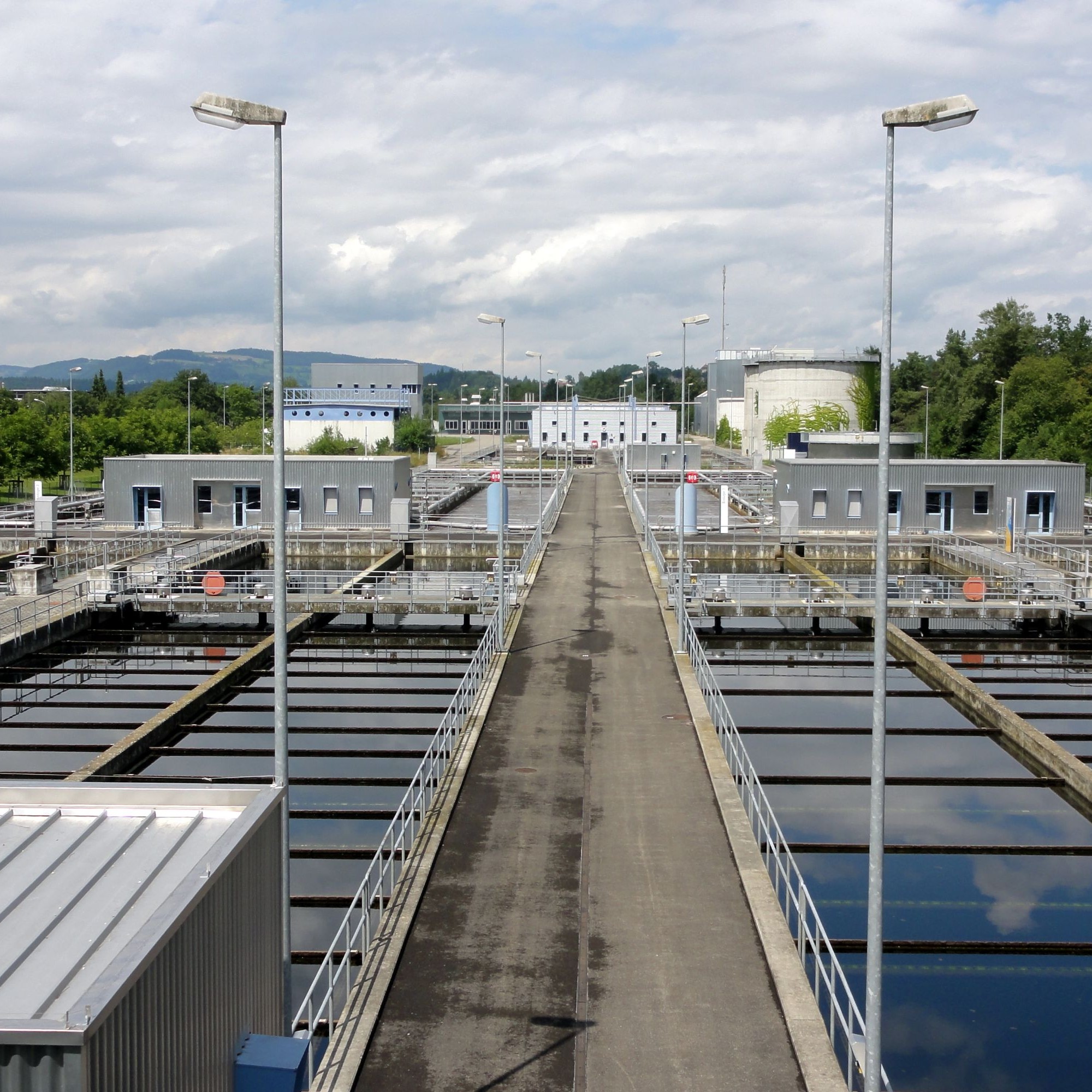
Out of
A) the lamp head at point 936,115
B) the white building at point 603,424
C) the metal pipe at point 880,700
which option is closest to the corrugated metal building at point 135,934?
the metal pipe at point 880,700

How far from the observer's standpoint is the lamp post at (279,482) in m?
10.7

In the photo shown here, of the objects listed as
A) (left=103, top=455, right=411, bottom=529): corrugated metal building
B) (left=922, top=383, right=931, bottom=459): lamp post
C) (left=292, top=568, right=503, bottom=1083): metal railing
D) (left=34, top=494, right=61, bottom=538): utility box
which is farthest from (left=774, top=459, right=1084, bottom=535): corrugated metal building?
(left=34, top=494, right=61, bottom=538): utility box

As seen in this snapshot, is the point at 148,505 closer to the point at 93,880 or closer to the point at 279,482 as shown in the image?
the point at 279,482

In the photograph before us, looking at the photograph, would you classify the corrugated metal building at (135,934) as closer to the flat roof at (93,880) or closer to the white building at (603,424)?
the flat roof at (93,880)

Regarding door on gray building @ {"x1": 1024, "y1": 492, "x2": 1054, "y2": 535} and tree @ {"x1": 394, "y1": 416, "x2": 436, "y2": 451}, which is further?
tree @ {"x1": 394, "y1": 416, "x2": 436, "y2": 451}

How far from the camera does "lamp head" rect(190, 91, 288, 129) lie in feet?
35.5

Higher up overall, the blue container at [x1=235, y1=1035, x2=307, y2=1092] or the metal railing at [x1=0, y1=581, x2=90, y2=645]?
the metal railing at [x1=0, y1=581, x2=90, y2=645]

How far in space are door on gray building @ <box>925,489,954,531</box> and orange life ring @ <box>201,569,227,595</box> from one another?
30913mm

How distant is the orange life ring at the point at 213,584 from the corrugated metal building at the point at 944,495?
25542 millimetres

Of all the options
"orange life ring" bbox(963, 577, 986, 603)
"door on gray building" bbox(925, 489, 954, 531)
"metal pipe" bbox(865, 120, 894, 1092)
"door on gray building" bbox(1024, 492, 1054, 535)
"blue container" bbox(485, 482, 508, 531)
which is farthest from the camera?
"door on gray building" bbox(925, 489, 954, 531)

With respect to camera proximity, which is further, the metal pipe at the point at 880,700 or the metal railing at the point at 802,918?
the metal railing at the point at 802,918

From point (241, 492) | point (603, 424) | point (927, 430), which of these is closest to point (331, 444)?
point (241, 492)

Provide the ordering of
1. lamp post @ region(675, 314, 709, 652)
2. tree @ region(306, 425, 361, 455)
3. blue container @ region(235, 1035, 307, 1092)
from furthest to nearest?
tree @ region(306, 425, 361, 455) → lamp post @ region(675, 314, 709, 652) → blue container @ region(235, 1035, 307, 1092)

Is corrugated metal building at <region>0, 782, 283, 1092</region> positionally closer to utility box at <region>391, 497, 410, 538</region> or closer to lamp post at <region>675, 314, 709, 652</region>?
lamp post at <region>675, 314, 709, 652</region>
